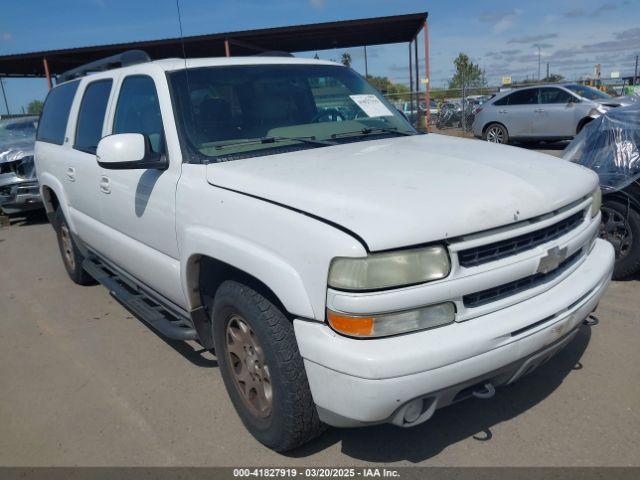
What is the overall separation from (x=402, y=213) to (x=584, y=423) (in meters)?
1.62

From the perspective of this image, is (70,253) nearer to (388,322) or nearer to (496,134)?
(388,322)

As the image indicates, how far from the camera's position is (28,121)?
10859mm

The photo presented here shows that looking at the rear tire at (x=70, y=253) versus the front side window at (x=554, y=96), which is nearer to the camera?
the rear tire at (x=70, y=253)

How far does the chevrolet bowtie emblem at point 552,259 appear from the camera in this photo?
→ 2334mm

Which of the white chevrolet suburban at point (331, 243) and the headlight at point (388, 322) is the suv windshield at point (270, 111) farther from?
the headlight at point (388, 322)

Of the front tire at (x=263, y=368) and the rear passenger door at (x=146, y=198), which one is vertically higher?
the rear passenger door at (x=146, y=198)

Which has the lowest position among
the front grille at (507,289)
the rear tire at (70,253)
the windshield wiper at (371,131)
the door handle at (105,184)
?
the rear tire at (70,253)

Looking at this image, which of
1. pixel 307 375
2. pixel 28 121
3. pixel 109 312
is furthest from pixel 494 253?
pixel 28 121

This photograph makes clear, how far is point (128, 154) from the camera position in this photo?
2885 mm

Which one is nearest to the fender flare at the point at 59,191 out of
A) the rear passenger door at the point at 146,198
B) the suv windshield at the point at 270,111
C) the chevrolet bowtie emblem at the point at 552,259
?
the rear passenger door at the point at 146,198

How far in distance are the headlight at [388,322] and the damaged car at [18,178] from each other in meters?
8.04

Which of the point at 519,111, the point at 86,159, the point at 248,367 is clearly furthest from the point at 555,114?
the point at 248,367

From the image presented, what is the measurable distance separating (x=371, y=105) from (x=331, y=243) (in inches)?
81.3

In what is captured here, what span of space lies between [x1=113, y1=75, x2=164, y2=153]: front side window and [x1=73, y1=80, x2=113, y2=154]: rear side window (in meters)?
0.32
